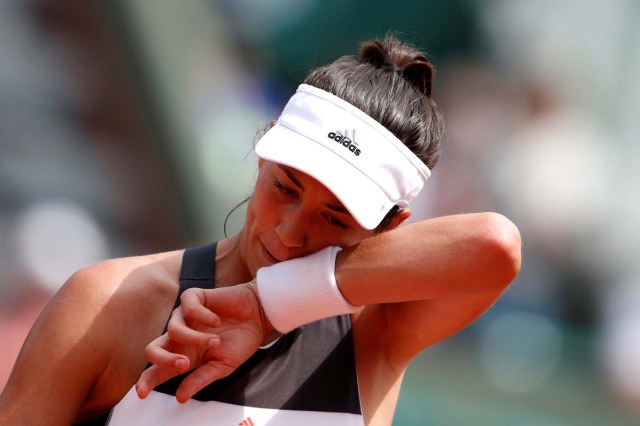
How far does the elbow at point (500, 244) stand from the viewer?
1.64 m

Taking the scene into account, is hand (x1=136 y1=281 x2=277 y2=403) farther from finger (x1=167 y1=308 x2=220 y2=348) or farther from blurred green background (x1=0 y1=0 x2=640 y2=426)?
blurred green background (x1=0 y1=0 x2=640 y2=426)

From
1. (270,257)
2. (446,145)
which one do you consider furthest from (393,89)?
(446,145)

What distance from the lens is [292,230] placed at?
1712mm

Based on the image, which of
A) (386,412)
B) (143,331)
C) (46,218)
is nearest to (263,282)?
(143,331)

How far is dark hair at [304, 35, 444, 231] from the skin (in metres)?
0.21

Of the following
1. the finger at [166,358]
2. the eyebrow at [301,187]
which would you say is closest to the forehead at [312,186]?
the eyebrow at [301,187]

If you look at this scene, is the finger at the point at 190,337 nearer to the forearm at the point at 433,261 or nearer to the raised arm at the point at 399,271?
the raised arm at the point at 399,271

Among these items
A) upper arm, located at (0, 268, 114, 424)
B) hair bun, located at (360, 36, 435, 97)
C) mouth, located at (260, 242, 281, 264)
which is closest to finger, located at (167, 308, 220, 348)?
upper arm, located at (0, 268, 114, 424)

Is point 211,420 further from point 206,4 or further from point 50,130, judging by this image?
point 206,4

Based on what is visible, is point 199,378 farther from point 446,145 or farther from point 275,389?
point 446,145

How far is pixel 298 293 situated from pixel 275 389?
0.26 m

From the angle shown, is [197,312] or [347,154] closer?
[197,312]

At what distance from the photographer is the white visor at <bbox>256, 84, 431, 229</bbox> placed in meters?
1.65

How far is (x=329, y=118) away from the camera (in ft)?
5.69
